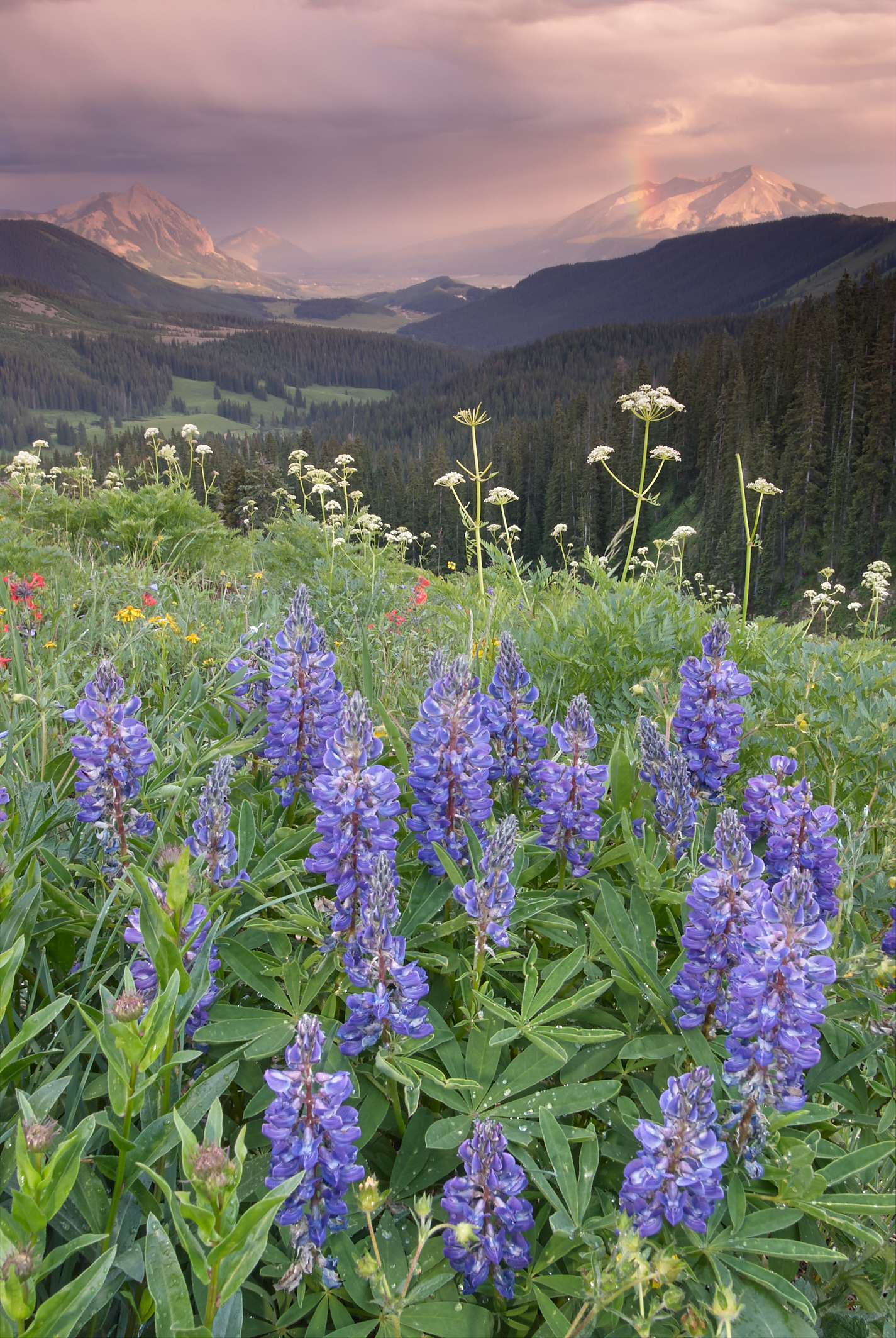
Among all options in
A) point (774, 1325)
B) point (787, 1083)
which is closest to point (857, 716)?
point (787, 1083)

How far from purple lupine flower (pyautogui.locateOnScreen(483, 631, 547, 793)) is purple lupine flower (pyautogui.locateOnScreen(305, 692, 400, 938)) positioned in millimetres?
687

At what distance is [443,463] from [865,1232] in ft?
314

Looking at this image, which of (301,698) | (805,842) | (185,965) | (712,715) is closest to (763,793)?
(805,842)

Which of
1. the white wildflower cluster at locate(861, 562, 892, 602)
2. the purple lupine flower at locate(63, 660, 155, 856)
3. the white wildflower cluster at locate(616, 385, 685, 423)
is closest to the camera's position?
the purple lupine flower at locate(63, 660, 155, 856)

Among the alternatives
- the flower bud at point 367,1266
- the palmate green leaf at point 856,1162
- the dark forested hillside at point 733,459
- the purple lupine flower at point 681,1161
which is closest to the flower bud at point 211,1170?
the flower bud at point 367,1266

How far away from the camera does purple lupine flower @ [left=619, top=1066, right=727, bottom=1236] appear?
4.30 ft

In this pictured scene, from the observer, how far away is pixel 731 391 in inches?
3620

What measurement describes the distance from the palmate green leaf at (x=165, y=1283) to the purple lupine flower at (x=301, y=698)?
49.6 inches

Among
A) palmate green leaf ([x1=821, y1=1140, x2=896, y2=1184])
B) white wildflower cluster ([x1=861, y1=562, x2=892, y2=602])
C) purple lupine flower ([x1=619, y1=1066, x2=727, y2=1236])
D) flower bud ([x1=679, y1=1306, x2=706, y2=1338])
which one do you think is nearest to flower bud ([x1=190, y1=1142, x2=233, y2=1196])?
purple lupine flower ([x1=619, y1=1066, x2=727, y2=1236])

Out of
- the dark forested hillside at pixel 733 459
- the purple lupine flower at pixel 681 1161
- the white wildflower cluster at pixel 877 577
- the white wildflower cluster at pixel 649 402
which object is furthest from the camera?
the dark forested hillside at pixel 733 459

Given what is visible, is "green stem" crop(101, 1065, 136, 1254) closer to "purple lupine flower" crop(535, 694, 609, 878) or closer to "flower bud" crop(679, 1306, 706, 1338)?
"flower bud" crop(679, 1306, 706, 1338)

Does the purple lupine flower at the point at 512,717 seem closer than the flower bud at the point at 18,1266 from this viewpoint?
No

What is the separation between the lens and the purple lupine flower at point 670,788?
2.18 metres

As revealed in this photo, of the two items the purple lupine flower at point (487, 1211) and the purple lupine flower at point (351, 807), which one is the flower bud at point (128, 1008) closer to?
the purple lupine flower at point (351, 807)
